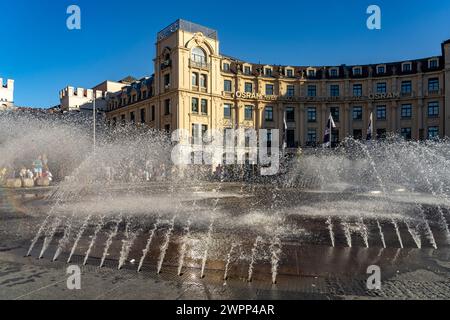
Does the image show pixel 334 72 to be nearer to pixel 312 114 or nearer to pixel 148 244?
pixel 312 114

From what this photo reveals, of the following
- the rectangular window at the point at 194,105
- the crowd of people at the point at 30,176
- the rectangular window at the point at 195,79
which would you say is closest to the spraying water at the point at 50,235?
the crowd of people at the point at 30,176

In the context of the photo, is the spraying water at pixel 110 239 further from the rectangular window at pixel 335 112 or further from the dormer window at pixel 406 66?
the dormer window at pixel 406 66

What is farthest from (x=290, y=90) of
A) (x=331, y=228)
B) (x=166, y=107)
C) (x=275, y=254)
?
(x=275, y=254)

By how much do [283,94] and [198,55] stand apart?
16713 mm

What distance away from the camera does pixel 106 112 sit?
66688mm

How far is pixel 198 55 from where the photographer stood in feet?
157

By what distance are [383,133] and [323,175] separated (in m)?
20.9

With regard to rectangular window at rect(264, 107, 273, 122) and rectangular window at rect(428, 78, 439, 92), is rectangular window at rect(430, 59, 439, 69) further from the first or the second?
rectangular window at rect(264, 107, 273, 122)

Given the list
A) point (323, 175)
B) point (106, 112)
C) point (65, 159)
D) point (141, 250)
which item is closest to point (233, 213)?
point (141, 250)

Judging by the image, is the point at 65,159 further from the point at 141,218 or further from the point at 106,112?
the point at 141,218

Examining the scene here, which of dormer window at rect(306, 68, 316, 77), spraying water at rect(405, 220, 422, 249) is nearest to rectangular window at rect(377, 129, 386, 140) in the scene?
dormer window at rect(306, 68, 316, 77)

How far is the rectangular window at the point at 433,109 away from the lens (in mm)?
51625

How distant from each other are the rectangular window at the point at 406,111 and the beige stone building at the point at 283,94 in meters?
0.22

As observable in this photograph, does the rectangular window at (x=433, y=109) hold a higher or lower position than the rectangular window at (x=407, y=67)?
lower
